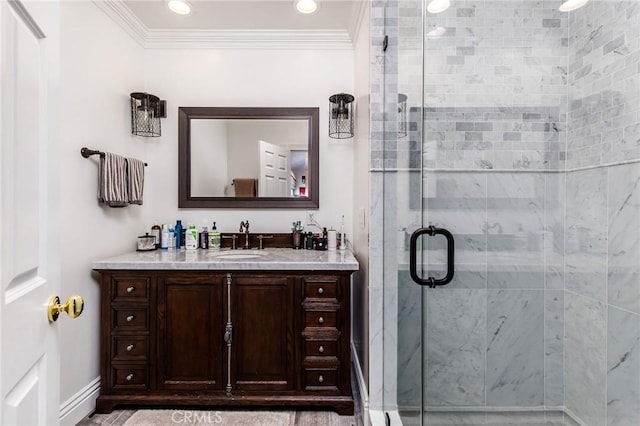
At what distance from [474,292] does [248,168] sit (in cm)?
177

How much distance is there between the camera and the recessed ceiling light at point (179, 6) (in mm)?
2141

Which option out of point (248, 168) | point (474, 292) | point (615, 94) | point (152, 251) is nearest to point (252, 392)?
point (152, 251)

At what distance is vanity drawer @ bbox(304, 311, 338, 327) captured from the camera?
6.33 ft

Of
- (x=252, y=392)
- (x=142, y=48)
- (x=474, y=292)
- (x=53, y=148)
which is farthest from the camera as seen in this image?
(x=142, y=48)

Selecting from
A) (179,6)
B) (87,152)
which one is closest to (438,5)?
(179,6)

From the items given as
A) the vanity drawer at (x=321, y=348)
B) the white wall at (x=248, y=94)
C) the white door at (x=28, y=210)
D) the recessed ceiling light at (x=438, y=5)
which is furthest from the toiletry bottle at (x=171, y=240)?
the recessed ceiling light at (x=438, y=5)

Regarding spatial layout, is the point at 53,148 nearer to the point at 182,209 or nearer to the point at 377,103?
the point at 377,103

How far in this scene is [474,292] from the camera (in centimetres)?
146

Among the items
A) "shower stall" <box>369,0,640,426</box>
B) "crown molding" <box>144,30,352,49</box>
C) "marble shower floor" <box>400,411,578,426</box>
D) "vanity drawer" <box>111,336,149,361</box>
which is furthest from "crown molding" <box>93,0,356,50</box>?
"marble shower floor" <box>400,411,578,426</box>

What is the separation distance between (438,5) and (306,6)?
1.02 meters

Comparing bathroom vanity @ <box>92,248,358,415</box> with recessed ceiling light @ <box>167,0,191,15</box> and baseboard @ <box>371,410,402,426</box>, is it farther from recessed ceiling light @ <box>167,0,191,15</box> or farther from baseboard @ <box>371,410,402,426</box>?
recessed ceiling light @ <box>167,0,191,15</box>

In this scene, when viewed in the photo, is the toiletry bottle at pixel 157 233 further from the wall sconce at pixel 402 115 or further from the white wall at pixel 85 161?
the wall sconce at pixel 402 115

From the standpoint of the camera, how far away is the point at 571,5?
1.20 m

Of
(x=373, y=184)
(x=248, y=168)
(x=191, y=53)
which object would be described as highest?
(x=191, y=53)
